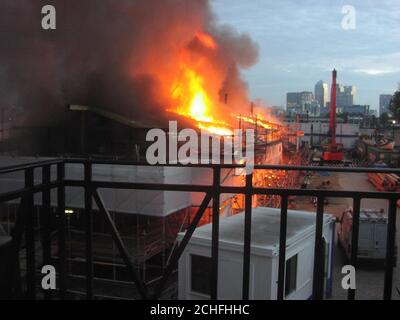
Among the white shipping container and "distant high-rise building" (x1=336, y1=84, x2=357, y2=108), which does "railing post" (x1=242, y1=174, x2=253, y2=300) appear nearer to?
the white shipping container

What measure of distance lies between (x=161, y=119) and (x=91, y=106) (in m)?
2.45

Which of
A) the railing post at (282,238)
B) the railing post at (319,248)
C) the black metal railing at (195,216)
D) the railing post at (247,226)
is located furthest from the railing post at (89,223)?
the railing post at (319,248)

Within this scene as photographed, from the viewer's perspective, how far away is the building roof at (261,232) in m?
4.96

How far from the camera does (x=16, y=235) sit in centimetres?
194

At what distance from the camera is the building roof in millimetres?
4963

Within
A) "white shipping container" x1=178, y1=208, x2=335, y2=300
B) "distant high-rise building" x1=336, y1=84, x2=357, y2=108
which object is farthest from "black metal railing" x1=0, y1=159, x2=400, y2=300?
"distant high-rise building" x1=336, y1=84, x2=357, y2=108

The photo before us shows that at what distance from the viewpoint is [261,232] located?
5.62 meters

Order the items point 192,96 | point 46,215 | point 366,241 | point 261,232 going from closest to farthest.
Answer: point 46,215 < point 261,232 < point 366,241 < point 192,96

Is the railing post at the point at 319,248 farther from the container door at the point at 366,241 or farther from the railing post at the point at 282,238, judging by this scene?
the container door at the point at 366,241

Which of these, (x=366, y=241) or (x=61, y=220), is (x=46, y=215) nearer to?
(x=61, y=220)

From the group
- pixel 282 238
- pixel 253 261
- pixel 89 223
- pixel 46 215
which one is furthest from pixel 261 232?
pixel 46 215

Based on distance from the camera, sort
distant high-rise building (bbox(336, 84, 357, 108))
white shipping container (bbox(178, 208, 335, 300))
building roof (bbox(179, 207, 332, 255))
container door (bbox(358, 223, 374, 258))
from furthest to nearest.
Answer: distant high-rise building (bbox(336, 84, 357, 108)) → container door (bbox(358, 223, 374, 258)) → building roof (bbox(179, 207, 332, 255)) → white shipping container (bbox(178, 208, 335, 300))
